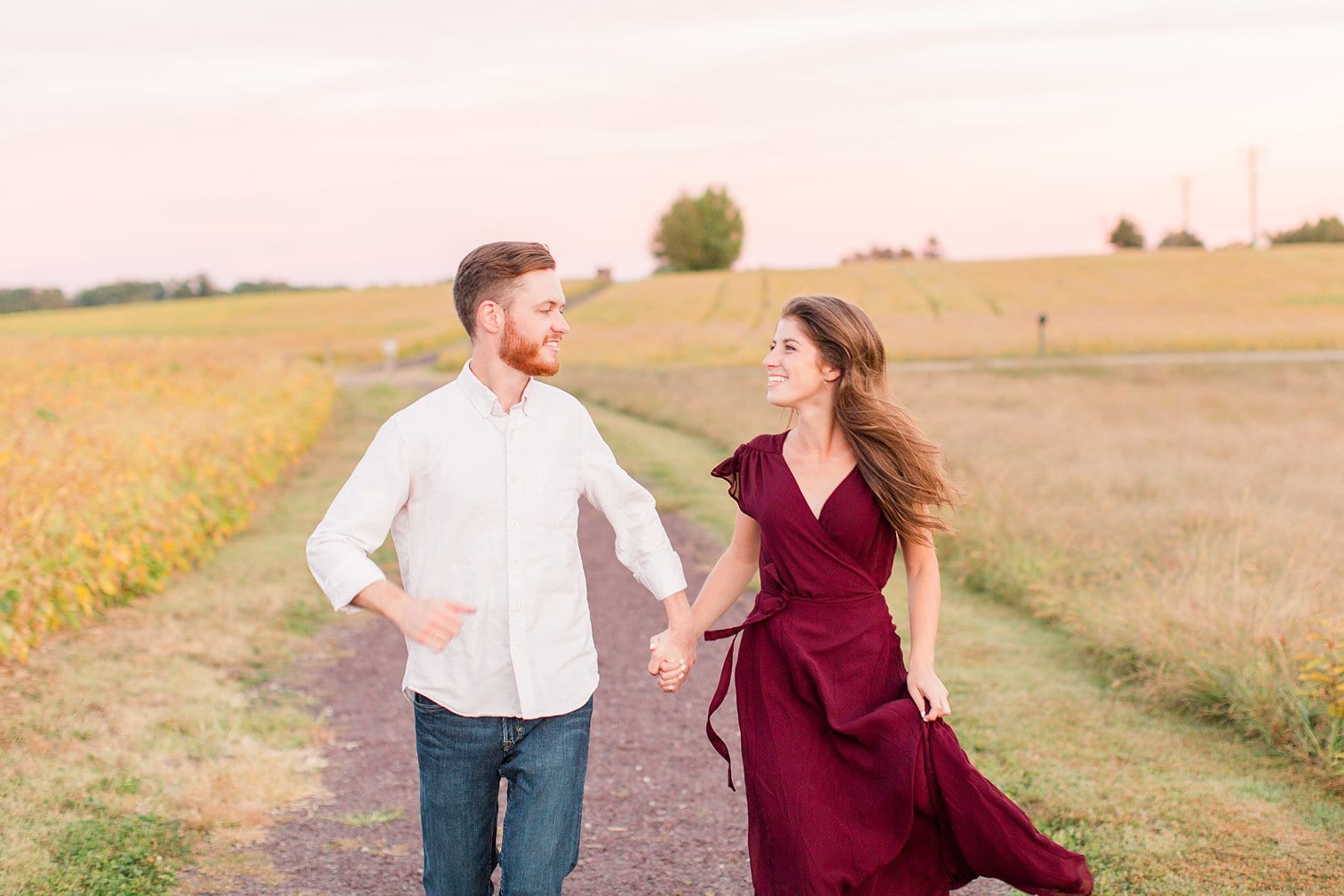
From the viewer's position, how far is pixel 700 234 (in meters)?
109

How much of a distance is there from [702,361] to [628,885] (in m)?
36.6

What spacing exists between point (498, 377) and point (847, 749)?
4.48 feet

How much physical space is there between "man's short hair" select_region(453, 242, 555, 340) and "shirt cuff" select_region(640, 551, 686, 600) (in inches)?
29.7

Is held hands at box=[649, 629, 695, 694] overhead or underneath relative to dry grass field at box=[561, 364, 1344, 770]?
overhead

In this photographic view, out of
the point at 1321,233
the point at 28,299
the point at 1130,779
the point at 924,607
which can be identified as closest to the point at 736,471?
the point at 924,607

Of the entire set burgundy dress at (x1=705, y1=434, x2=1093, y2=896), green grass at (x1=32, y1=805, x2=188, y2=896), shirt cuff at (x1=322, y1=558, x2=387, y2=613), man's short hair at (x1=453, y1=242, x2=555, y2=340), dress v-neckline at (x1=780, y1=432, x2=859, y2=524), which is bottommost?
green grass at (x1=32, y1=805, x2=188, y2=896)

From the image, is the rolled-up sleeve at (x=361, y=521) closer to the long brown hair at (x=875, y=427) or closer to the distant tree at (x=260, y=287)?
the long brown hair at (x=875, y=427)

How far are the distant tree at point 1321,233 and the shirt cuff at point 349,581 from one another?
107 meters

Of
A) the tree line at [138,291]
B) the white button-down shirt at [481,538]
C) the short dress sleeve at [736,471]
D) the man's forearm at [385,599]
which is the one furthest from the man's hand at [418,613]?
the tree line at [138,291]

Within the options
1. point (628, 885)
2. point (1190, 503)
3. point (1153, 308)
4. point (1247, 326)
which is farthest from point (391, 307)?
point (628, 885)

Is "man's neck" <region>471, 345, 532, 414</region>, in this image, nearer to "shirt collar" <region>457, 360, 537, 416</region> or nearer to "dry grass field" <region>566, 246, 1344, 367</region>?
"shirt collar" <region>457, 360, 537, 416</region>

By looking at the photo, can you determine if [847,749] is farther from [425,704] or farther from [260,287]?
[260,287]

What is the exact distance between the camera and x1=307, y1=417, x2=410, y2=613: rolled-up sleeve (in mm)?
2727

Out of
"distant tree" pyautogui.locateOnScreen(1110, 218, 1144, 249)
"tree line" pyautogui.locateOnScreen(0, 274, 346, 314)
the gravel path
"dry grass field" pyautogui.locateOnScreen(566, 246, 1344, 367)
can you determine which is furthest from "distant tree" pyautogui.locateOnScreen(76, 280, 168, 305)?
the gravel path
